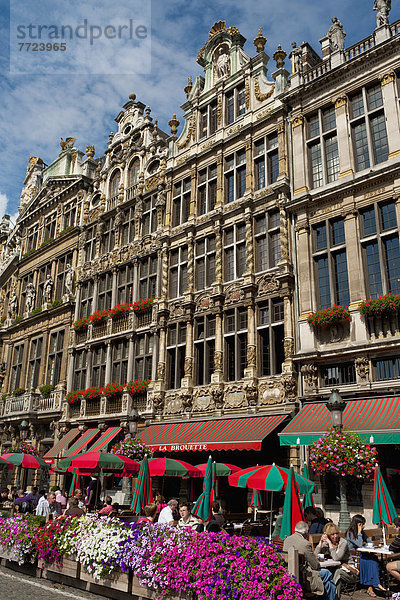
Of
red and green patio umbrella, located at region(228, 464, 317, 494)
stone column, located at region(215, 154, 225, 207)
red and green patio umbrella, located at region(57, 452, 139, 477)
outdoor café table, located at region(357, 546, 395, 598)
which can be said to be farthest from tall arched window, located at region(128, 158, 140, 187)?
outdoor café table, located at region(357, 546, 395, 598)

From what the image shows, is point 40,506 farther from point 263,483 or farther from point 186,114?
point 186,114

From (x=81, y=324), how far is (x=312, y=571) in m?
24.6

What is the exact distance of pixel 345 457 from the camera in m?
14.1

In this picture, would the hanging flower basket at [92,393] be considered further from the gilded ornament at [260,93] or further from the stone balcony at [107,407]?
the gilded ornament at [260,93]

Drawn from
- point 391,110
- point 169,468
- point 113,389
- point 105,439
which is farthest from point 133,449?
point 391,110

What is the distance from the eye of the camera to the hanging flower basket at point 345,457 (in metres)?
14.0

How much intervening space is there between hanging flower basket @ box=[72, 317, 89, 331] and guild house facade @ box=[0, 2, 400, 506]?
85 mm

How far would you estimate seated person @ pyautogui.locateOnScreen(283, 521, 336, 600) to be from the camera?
26.1 ft

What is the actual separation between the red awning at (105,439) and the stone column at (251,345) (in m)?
8.51

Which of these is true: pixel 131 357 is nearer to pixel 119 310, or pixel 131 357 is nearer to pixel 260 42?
pixel 119 310

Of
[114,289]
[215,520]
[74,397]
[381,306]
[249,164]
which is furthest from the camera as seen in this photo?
[114,289]

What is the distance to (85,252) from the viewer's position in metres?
33.4

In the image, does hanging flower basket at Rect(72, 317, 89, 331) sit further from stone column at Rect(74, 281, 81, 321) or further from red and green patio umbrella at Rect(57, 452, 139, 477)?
red and green patio umbrella at Rect(57, 452, 139, 477)

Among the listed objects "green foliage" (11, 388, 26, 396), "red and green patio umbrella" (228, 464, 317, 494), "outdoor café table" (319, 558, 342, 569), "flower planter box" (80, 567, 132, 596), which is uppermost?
"green foliage" (11, 388, 26, 396)
